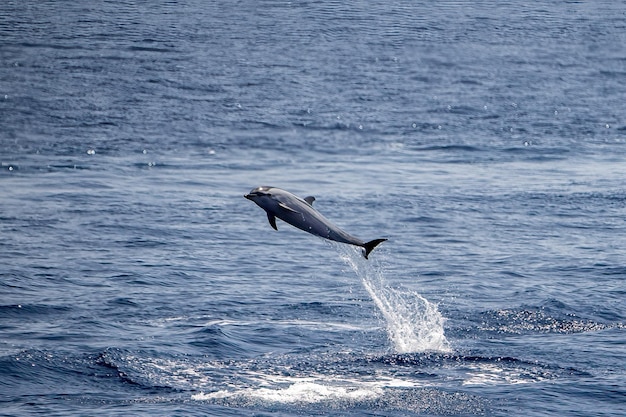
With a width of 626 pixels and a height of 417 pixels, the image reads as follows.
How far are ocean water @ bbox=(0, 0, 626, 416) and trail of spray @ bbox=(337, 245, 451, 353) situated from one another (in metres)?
0.12

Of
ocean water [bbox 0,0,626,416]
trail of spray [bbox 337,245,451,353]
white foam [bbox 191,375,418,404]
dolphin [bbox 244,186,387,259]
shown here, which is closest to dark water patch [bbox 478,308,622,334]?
ocean water [bbox 0,0,626,416]

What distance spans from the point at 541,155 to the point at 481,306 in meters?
30.9

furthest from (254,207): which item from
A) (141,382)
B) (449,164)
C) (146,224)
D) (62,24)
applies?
(62,24)

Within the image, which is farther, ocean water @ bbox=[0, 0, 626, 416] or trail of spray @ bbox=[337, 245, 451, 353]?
trail of spray @ bbox=[337, 245, 451, 353]

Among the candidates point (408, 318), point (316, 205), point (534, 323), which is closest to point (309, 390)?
point (408, 318)

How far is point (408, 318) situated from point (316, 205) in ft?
54.8

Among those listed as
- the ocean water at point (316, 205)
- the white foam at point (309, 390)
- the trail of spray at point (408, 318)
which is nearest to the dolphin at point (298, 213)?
the ocean water at point (316, 205)

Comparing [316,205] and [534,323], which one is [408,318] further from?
[316,205]

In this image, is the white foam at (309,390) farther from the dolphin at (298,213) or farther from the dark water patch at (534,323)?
the dark water patch at (534,323)

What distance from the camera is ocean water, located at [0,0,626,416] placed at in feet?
109

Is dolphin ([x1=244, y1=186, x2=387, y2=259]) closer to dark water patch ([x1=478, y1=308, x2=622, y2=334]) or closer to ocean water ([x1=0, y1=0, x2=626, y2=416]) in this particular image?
ocean water ([x1=0, y1=0, x2=626, y2=416])

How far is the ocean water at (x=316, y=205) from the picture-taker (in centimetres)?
3309

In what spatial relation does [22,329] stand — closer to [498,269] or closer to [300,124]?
[498,269]

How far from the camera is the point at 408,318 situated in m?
39.6
